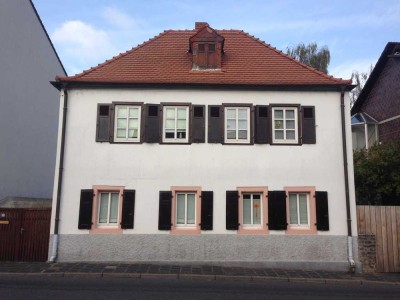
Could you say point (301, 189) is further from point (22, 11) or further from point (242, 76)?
point (22, 11)

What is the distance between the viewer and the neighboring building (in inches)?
642

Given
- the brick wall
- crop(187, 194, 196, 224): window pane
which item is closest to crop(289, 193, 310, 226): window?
the brick wall

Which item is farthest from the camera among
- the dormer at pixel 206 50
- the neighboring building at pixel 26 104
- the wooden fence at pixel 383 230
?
the neighboring building at pixel 26 104

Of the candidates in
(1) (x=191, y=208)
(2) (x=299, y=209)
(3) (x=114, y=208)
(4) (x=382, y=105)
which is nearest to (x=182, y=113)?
(1) (x=191, y=208)

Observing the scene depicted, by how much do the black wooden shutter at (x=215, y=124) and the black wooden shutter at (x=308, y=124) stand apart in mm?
2925

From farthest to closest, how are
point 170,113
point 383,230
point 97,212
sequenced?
point 170,113 < point 97,212 < point 383,230

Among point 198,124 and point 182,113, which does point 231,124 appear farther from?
point 182,113

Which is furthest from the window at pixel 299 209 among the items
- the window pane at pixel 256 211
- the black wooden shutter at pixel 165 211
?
the black wooden shutter at pixel 165 211

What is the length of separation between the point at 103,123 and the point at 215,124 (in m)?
4.04

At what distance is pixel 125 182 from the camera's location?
1252 cm

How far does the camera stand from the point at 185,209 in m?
12.6

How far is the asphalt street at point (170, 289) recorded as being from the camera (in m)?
8.36

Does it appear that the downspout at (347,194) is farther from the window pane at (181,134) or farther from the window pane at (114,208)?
the window pane at (114,208)

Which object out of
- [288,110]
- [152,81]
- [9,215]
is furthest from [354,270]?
[9,215]
